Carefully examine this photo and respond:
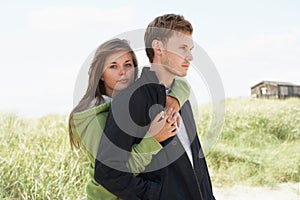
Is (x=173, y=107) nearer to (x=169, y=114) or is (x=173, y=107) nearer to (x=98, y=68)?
(x=169, y=114)

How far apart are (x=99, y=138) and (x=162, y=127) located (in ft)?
0.67

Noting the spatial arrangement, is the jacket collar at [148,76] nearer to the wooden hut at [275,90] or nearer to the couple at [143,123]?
the couple at [143,123]

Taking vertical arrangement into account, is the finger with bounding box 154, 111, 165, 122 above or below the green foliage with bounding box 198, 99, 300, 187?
above

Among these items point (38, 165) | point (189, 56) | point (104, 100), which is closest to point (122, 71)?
point (104, 100)

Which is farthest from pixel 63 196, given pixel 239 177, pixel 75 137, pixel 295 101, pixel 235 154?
pixel 295 101

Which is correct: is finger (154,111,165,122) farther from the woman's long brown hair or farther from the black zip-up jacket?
the woman's long brown hair

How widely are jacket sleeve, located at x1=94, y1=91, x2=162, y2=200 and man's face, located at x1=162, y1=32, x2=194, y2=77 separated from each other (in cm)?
19

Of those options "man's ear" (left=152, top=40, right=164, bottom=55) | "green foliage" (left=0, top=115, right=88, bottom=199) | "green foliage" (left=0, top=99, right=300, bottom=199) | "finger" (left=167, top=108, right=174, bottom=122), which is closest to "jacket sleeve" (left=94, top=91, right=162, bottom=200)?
"finger" (left=167, top=108, right=174, bottom=122)

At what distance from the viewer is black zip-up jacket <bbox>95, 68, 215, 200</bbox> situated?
1.38m

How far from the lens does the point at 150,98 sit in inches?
56.6

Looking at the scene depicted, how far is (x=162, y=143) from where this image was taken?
148cm

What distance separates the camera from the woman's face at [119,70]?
152 cm

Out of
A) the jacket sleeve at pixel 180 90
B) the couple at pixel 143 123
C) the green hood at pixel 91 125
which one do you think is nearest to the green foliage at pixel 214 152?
the jacket sleeve at pixel 180 90

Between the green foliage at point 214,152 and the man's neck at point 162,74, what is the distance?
0.80 metres
